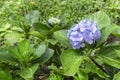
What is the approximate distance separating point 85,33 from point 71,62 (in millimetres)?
201

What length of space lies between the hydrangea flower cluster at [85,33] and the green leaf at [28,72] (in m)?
0.30

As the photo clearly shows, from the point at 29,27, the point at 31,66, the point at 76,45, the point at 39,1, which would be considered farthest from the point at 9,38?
the point at 39,1

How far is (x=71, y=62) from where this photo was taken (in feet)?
6.73

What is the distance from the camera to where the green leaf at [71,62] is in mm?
2005

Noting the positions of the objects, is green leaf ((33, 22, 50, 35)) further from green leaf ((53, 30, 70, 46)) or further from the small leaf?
the small leaf

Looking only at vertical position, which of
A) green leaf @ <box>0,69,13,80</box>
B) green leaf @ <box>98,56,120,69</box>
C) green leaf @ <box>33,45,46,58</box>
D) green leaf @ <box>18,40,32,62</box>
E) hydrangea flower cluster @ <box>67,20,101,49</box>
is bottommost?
green leaf @ <box>0,69,13,80</box>

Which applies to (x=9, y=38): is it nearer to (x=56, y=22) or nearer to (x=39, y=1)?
(x=56, y=22)

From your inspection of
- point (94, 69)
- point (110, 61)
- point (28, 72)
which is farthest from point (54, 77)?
point (110, 61)

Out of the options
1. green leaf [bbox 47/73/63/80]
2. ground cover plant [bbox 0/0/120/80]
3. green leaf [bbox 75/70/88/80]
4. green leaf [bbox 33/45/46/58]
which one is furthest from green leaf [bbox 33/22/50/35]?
green leaf [bbox 75/70/88/80]

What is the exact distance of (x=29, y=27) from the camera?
2590 millimetres

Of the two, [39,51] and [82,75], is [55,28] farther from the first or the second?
[82,75]

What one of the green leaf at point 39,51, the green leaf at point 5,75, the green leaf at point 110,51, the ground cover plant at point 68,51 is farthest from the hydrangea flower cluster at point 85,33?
the green leaf at point 5,75

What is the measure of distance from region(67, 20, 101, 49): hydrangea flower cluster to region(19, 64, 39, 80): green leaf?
0.99 ft

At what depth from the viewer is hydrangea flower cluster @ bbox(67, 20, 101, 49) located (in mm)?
2057
